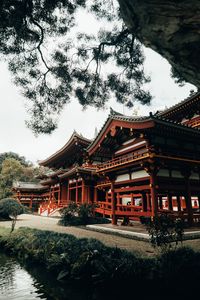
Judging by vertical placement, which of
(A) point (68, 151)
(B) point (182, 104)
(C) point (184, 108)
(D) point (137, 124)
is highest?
(B) point (182, 104)

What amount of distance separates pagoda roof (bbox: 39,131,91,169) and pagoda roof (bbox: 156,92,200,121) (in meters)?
10.1

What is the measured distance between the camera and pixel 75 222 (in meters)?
16.5

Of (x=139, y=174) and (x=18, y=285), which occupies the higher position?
(x=139, y=174)

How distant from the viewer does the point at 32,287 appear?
6.16 m

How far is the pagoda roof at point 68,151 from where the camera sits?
997 inches

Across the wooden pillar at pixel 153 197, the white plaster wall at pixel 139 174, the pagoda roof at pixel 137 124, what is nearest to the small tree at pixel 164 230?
the wooden pillar at pixel 153 197

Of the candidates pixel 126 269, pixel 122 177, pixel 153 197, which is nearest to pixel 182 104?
pixel 122 177

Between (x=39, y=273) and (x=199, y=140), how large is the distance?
11259 millimetres

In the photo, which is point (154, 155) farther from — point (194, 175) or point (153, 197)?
point (194, 175)

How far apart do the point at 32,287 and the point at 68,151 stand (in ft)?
75.2

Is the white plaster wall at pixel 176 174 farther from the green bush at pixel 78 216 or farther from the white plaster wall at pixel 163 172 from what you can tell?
the green bush at pixel 78 216

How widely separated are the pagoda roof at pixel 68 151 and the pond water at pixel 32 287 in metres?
18.1

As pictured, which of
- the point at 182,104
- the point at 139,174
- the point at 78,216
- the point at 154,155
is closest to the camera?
the point at 154,155

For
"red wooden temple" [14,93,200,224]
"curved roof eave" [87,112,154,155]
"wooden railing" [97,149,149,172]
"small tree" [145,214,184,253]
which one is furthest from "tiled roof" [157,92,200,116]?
"small tree" [145,214,184,253]
